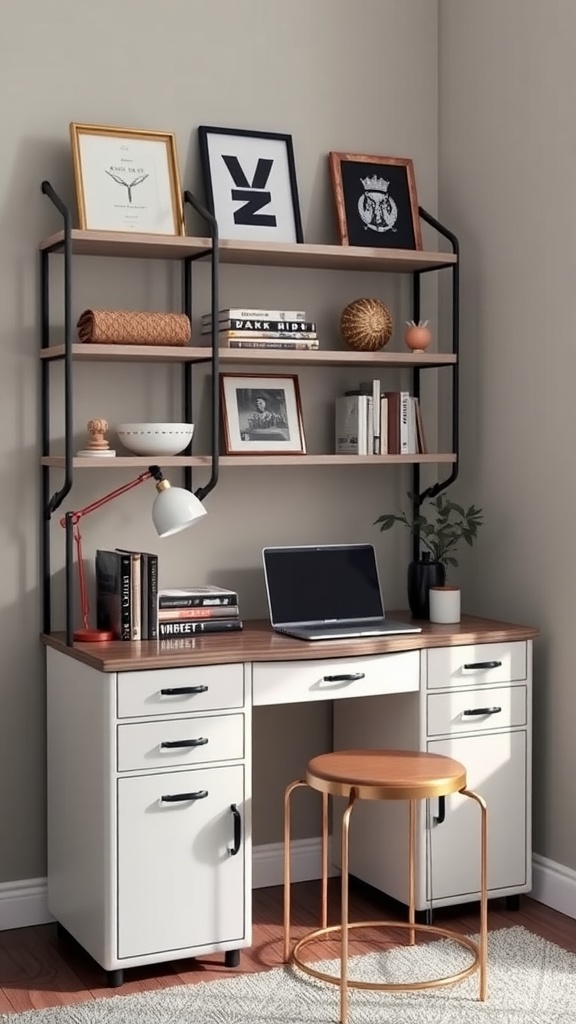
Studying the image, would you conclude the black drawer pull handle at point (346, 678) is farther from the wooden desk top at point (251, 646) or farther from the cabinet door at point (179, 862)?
the cabinet door at point (179, 862)

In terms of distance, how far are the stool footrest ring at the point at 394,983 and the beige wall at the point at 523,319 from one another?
48 centimetres

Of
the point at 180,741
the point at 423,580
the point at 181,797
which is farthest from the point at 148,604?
the point at 423,580

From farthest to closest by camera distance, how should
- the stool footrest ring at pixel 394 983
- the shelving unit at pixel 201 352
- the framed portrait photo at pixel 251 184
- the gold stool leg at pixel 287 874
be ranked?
the framed portrait photo at pixel 251 184, the shelving unit at pixel 201 352, the gold stool leg at pixel 287 874, the stool footrest ring at pixel 394 983

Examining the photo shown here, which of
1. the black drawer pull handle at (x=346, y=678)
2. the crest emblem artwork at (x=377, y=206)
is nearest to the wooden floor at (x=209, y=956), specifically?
the black drawer pull handle at (x=346, y=678)

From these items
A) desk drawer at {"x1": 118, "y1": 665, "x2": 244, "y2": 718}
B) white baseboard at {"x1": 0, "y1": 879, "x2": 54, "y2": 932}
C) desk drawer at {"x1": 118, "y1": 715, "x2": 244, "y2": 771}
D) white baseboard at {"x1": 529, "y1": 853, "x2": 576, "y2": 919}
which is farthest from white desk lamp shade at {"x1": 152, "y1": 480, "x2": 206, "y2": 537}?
white baseboard at {"x1": 529, "y1": 853, "x2": 576, "y2": 919}

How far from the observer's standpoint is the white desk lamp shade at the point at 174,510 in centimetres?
313

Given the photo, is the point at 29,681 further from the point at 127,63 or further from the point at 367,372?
the point at 127,63

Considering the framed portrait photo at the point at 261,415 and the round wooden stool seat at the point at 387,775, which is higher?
the framed portrait photo at the point at 261,415

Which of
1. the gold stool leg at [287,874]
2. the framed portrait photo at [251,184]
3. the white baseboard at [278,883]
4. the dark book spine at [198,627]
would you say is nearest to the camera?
the gold stool leg at [287,874]

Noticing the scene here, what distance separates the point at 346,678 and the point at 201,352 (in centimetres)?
92

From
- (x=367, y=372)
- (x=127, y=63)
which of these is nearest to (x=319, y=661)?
(x=367, y=372)

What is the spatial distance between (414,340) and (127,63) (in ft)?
3.64

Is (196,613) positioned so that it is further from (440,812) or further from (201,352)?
(440,812)

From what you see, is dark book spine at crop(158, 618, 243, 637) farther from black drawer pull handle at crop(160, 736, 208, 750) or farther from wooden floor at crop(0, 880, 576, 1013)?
wooden floor at crop(0, 880, 576, 1013)
